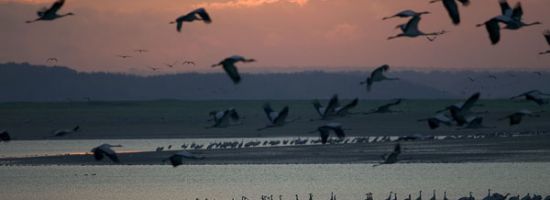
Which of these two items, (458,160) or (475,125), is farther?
(458,160)

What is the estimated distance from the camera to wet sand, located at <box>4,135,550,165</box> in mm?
62000

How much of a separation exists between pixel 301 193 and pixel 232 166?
13.5m

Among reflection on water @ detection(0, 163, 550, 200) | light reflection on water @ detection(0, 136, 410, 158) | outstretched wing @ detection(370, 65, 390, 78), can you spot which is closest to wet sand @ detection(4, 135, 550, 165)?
reflection on water @ detection(0, 163, 550, 200)

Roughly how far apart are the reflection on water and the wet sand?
5.49 ft

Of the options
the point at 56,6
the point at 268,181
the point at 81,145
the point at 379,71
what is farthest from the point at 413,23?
the point at 81,145

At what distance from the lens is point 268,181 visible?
175ft

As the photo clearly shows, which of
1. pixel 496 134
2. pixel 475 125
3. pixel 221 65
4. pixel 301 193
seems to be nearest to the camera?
pixel 221 65

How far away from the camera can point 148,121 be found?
117m

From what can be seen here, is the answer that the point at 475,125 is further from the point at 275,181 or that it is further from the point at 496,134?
the point at 496,134

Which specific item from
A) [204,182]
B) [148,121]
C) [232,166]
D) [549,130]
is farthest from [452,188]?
[148,121]

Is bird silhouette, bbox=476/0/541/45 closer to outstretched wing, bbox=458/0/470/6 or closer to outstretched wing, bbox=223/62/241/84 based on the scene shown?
outstretched wing, bbox=458/0/470/6

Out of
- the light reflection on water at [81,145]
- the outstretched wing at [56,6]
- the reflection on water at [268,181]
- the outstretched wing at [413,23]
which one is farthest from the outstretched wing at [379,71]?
the light reflection on water at [81,145]

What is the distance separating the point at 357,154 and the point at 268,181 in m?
13.3

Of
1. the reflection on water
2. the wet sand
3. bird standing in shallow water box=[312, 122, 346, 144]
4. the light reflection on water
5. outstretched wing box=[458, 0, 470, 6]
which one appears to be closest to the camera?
outstretched wing box=[458, 0, 470, 6]
